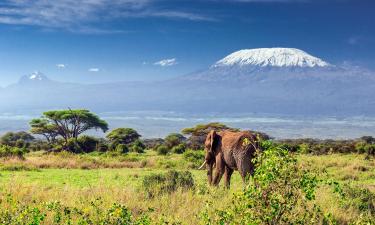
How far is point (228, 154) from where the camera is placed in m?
16.0

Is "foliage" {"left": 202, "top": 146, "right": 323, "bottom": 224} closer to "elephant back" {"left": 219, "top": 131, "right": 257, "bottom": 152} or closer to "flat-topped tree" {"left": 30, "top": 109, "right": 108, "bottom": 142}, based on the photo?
"elephant back" {"left": 219, "top": 131, "right": 257, "bottom": 152}

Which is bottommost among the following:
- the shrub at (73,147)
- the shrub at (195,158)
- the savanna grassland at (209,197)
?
the shrub at (73,147)

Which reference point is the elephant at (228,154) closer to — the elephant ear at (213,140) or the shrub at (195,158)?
the elephant ear at (213,140)

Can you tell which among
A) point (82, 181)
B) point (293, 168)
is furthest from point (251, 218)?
point (82, 181)

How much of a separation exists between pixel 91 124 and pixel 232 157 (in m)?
61.7

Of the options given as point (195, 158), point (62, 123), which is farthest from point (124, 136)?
point (195, 158)

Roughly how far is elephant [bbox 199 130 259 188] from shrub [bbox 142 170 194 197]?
0.97m

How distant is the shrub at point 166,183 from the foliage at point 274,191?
557cm

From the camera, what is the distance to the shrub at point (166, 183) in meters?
14.7

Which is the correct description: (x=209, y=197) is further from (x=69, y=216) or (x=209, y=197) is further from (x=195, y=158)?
(x=195, y=158)

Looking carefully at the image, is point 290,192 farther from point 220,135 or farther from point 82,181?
point 82,181

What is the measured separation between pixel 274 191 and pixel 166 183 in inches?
270

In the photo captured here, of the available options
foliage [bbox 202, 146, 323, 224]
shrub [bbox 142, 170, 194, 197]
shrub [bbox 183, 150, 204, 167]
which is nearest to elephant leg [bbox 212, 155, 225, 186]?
shrub [bbox 142, 170, 194, 197]

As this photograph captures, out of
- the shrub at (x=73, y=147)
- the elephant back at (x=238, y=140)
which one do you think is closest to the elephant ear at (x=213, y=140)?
the elephant back at (x=238, y=140)
